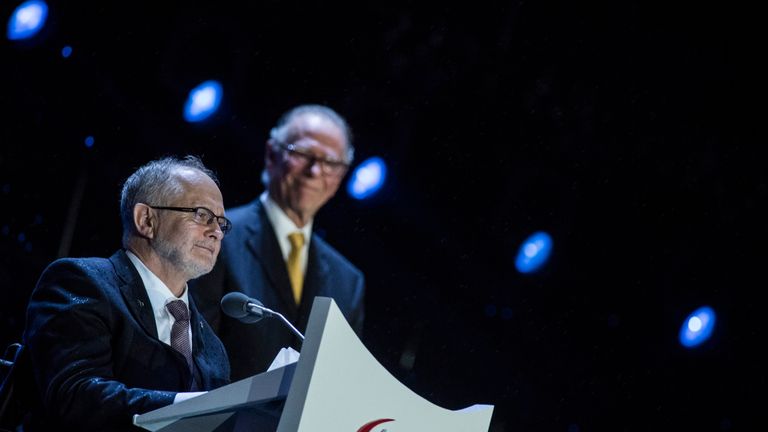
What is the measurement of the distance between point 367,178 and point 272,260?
133 centimetres

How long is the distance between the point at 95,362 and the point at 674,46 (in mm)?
4130

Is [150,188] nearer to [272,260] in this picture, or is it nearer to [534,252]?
[272,260]

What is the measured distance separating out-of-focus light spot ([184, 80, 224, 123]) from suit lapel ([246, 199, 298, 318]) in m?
0.64

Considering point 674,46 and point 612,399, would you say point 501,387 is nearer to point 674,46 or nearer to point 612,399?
point 612,399

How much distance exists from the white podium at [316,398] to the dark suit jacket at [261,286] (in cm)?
118

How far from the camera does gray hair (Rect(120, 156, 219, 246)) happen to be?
2.64 metres

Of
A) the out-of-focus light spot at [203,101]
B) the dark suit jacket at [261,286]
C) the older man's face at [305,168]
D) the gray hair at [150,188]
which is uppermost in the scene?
the out-of-focus light spot at [203,101]

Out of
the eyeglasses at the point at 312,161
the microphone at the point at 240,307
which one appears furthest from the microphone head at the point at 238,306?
the eyeglasses at the point at 312,161

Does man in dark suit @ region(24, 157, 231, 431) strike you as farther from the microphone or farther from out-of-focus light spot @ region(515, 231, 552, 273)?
out-of-focus light spot @ region(515, 231, 552, 273)

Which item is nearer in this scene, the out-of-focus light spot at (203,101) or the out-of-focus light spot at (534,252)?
the out-of-focus light spot at (203,101)

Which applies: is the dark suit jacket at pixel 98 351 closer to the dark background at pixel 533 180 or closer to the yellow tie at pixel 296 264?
the yellow tie at pixel 296 264

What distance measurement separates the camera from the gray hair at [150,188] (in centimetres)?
264

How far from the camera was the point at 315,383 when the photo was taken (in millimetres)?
1975

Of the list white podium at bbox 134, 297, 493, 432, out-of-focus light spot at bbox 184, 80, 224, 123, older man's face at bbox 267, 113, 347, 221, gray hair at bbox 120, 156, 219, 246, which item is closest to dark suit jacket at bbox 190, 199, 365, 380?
older man's face at bbox 267, 113, 347, 221
